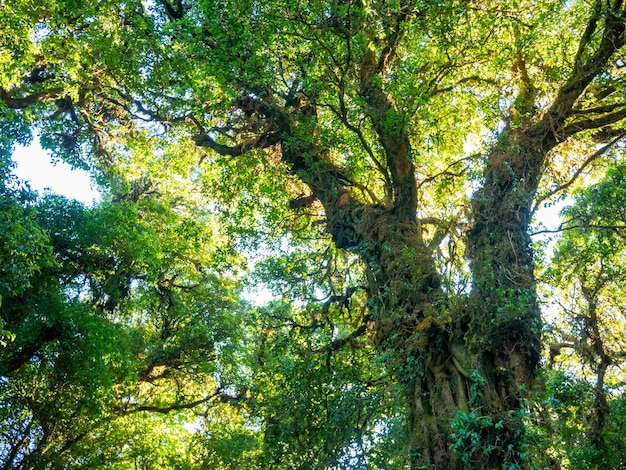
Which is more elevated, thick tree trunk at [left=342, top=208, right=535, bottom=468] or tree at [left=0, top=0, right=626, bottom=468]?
tree at [left=0, top=0, right=626, bottom=468]

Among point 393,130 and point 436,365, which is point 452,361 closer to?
point 436,365

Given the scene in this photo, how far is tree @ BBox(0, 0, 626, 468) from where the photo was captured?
19.0ft

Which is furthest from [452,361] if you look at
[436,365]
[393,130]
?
[393,130]

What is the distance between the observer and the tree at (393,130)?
5805 millimetres

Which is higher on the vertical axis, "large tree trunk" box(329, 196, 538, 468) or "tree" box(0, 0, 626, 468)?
"tree" box(0, 0, 626, 468)

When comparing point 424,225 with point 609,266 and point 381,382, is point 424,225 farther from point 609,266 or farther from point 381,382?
point 381,382

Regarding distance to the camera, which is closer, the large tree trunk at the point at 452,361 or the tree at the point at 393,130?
the large tree trunk at the point at 452,361

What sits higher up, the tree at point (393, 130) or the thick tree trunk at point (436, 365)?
the tree at point (393, 130)

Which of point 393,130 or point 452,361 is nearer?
point 452,361

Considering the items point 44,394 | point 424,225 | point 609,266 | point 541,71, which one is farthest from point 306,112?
point 44,394

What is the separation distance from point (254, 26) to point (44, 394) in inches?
344

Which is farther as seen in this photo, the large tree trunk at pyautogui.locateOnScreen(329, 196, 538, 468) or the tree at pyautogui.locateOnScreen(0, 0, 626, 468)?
the tree at pyautogui.locateOnScreen(0, 0, 626, 468)

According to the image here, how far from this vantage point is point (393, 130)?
7301 mm

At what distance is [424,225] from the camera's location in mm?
9789
